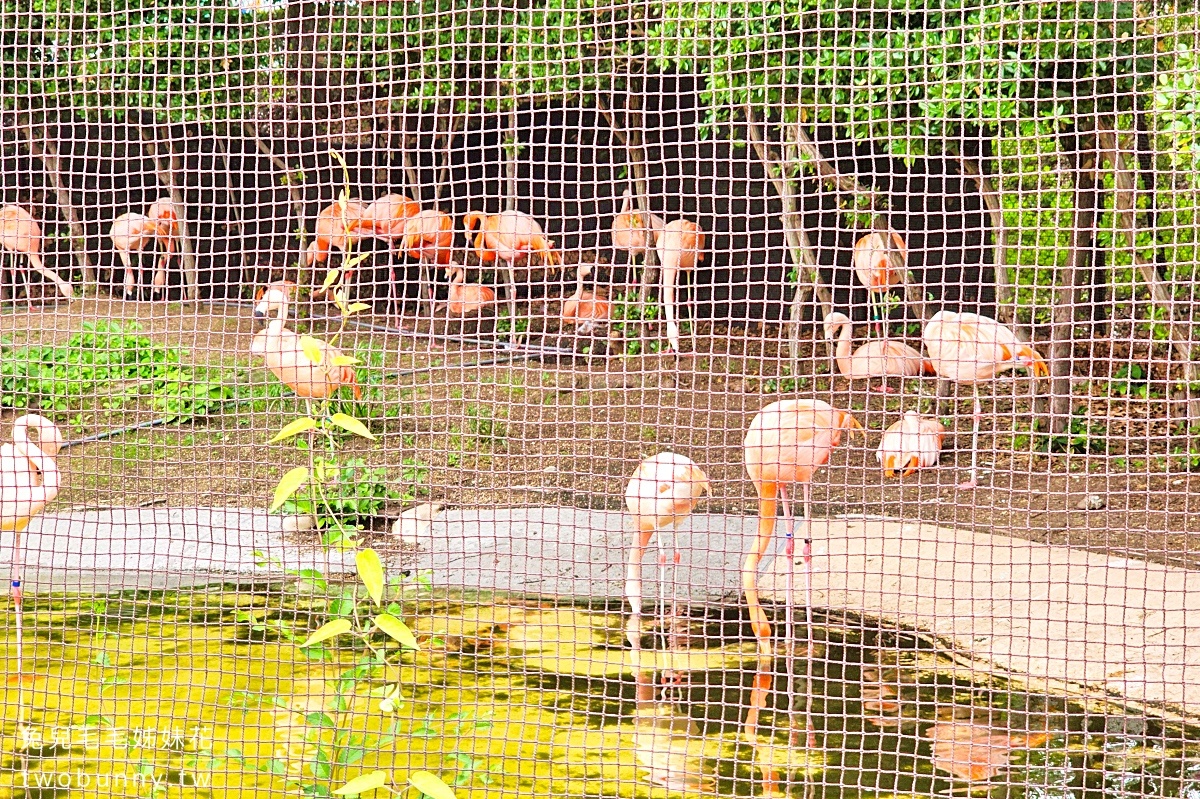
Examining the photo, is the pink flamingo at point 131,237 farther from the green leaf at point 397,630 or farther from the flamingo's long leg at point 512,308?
the green leaf at point 397,630

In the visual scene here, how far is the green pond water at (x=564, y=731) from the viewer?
2277 millimetres

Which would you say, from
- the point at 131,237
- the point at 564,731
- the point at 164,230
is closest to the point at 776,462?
the point at 564,731

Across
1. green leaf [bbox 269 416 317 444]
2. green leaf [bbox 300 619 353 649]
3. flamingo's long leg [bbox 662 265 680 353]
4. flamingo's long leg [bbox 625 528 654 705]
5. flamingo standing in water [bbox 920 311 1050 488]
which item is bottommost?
flamingo's long leg [bbox 625 528 654 705]

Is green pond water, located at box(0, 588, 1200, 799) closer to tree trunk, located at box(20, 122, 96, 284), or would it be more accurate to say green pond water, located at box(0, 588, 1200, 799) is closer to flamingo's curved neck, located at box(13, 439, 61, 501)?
flamingo's curved neck, located at box(13, 439, 61, 501)

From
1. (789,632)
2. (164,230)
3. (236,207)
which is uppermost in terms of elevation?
(164,230)

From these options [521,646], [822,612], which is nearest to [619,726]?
[521,646]

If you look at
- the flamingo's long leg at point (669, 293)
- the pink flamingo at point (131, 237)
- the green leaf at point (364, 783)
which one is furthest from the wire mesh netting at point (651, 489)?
the pink flamingo at point (131, 237)

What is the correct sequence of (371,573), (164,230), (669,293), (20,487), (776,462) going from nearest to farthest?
(371,573) → (20,487) → (776,462) → (669,293) → (164,230)

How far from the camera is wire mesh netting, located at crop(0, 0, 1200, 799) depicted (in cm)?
230

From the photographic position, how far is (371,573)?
1429 millimetres

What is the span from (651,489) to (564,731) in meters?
0.70

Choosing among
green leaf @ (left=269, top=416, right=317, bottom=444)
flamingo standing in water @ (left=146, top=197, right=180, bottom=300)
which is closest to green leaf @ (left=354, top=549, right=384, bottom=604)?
green leaf @ (left=269, top=416, right=317, bottom=444)

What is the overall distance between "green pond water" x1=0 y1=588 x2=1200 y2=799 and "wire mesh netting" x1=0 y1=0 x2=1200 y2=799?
0.06 feet

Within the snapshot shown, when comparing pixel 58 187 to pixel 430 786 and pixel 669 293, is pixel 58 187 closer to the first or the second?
pixel 430 786
